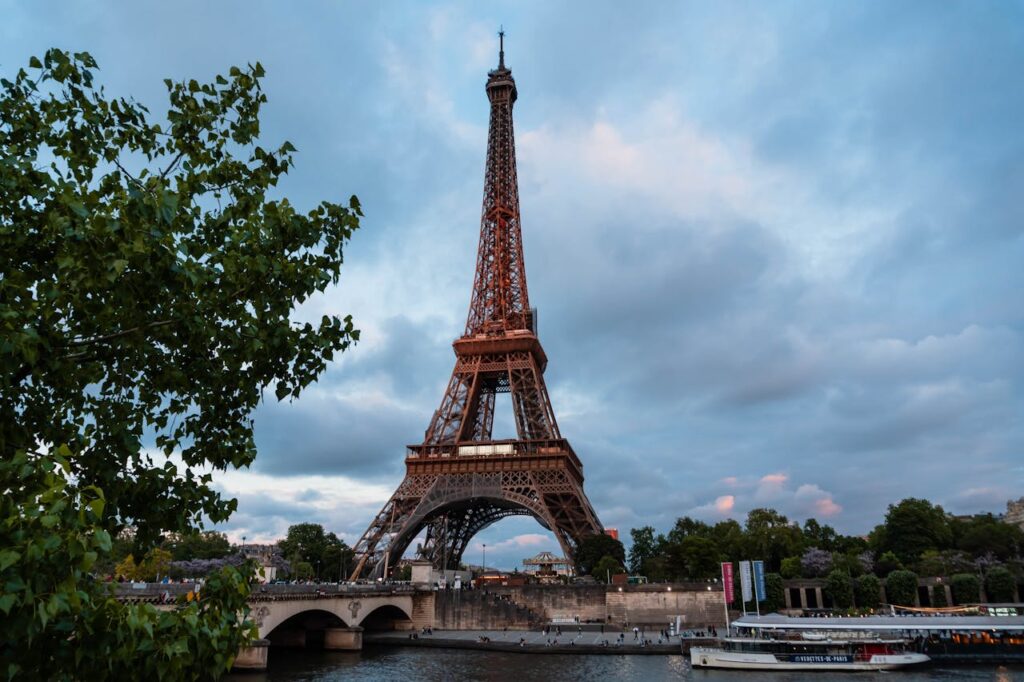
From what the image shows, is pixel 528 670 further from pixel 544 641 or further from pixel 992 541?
pixel 992 541

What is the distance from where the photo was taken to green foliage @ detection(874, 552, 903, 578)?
7144 centimetres

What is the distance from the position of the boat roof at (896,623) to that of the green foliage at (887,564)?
30.2 meters

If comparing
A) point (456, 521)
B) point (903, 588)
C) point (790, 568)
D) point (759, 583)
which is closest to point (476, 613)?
point (456, 521)

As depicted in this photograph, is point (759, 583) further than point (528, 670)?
Yes

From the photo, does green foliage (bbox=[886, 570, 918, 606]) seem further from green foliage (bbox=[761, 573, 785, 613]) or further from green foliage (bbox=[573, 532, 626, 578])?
green foliage (bbox=[573, 532, 626, 578])

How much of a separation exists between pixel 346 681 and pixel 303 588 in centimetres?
1088

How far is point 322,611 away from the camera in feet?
162

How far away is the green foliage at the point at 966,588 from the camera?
59938 millimetres

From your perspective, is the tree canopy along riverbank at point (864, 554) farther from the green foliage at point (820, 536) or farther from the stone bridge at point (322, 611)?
the stone bridge at point (322, 611)

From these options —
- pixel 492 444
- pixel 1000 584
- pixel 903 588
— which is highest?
pixel 492 444

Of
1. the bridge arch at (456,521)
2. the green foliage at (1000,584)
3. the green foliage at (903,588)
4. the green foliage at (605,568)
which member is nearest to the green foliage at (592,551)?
the green foliage at (605,568)

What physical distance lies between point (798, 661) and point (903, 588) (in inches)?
1148

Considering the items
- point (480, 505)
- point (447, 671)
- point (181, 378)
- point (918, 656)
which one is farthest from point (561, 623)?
point (181, 378)

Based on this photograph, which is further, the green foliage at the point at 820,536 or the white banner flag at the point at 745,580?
the green foliage at the point at 820,536
